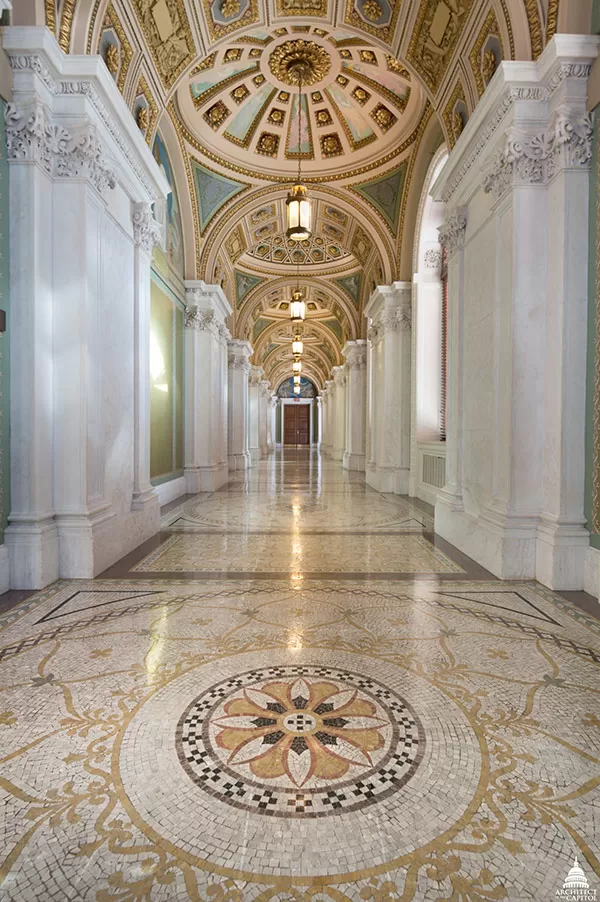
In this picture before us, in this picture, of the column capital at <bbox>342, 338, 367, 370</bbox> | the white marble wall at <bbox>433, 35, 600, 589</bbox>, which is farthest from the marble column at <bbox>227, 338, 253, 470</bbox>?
the white marble wall at <bbox>433, 35, 600, 589</bbox>

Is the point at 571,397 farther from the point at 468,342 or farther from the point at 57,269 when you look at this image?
the point at 57,269

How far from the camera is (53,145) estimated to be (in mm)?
4277

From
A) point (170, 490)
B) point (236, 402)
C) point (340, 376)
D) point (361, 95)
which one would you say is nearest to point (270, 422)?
point (340, 376)

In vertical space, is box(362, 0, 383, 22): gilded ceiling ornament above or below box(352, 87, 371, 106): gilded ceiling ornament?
below

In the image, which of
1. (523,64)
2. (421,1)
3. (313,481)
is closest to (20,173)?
(523,64)

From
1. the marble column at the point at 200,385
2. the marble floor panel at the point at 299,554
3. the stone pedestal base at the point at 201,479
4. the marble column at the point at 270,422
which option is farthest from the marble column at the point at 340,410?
the marble floor panel at the point at 299,554

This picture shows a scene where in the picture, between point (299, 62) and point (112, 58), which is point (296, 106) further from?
point (112, 58)

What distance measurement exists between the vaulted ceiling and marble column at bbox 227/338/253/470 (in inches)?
30.8

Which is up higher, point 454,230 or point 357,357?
point 357,357

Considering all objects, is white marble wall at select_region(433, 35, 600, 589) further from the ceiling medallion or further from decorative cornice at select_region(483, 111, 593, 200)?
the ceiling medallion

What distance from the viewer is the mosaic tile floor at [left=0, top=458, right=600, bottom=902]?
4.81 feet

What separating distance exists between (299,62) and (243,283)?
9361 millimetres

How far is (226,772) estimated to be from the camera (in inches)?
75.2

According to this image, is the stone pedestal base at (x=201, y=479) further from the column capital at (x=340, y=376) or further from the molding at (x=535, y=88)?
Answer: the column capital at (x=340, y=376)
